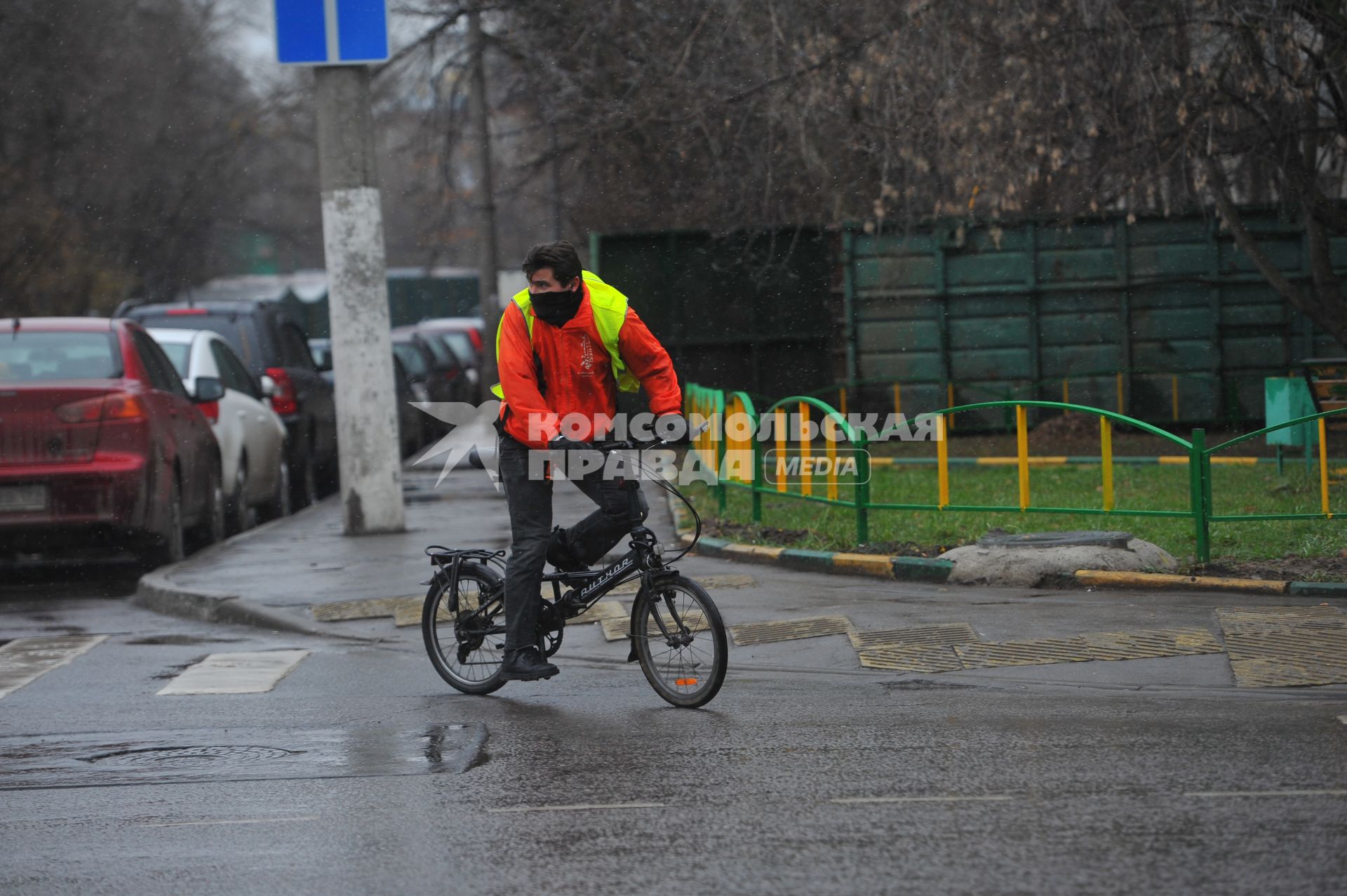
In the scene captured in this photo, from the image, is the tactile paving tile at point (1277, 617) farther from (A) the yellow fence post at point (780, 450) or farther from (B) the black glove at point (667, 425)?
(A) the yellow fence post at point (780, 450)

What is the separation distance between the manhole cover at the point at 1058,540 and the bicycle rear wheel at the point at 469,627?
368 cm

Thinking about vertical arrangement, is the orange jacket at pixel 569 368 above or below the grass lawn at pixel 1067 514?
above

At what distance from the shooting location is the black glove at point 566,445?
6.62m

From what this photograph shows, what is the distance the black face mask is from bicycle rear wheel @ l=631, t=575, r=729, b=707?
112 centimetres

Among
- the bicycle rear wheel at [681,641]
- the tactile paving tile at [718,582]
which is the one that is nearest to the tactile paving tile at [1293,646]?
the bicycle rear wheel at [681,641]

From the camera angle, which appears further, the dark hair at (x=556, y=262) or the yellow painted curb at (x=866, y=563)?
the yellow painted curb at (x=866, y=563)

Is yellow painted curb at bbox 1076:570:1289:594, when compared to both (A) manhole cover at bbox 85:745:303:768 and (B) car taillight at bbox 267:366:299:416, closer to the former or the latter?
(A) manhole cover at bbox 85:745:303:768

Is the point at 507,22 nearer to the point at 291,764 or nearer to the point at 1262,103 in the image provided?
the point at 1262,103

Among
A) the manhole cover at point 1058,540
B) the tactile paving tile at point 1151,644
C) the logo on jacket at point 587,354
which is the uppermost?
the logo on jacket at point 587,354

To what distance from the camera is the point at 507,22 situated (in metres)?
24.6

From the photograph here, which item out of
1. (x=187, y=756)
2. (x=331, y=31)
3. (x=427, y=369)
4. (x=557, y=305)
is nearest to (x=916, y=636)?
(x=557, y=305)

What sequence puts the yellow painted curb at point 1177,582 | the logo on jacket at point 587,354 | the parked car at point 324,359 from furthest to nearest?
the parked car at point 324,359, the yellow painted curb at point 1177,582, the logo on jacket at point 587,354

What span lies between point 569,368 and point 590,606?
1.07 meters

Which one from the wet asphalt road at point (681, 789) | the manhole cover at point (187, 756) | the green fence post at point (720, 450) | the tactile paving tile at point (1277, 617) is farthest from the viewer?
the green fence post at point (720, 450)
